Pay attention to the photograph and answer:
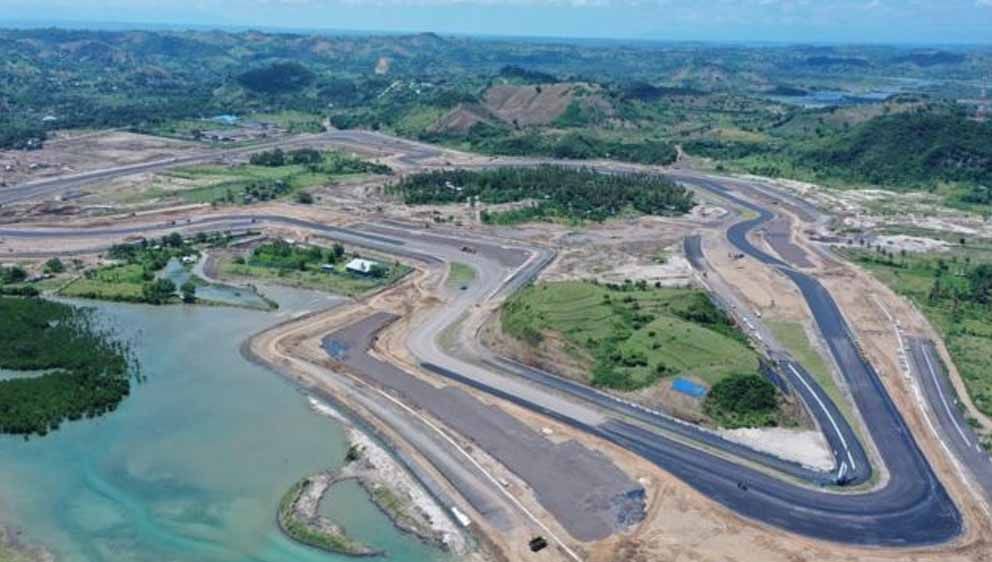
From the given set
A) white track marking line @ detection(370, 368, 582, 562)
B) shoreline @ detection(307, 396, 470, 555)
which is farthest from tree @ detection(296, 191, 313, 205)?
shoreline @ detection(307, 396, 470, 555)

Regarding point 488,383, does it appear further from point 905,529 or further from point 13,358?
point 13,358

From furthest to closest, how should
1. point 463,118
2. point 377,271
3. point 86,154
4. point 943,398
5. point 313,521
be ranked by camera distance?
point 463,118, point 86,154, point 377,271, point 943,398, point 313,521

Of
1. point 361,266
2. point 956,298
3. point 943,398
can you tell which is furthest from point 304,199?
point 943,398

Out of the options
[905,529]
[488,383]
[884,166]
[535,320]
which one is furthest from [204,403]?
[884,166]

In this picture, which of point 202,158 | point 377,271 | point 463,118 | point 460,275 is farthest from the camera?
point 463,118

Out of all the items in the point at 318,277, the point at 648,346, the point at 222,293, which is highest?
the point at 648,346

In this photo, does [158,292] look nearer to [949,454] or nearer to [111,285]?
[111,285]
